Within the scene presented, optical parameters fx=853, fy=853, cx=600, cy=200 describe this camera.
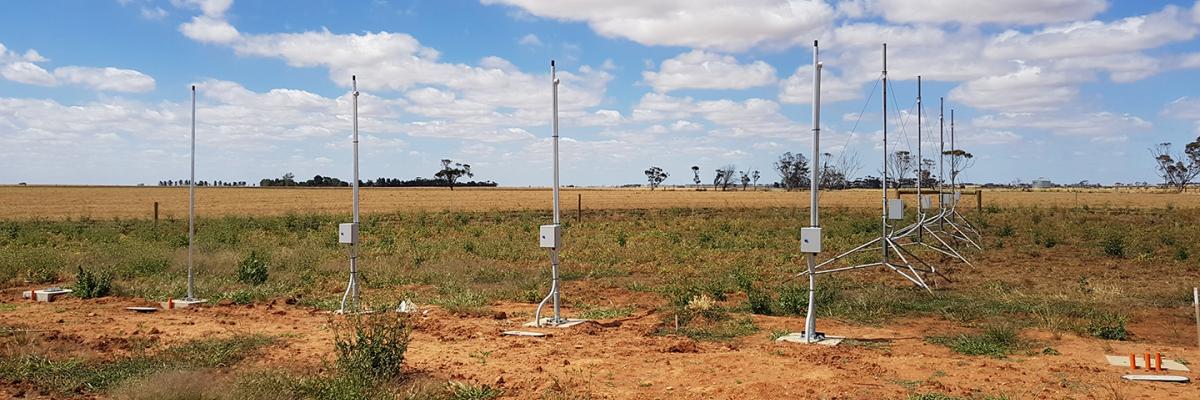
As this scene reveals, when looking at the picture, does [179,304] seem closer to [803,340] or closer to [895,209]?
[803,340]

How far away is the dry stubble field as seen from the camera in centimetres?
735

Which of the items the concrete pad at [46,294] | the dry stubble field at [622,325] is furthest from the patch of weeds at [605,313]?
the concrete pad at [46,294]

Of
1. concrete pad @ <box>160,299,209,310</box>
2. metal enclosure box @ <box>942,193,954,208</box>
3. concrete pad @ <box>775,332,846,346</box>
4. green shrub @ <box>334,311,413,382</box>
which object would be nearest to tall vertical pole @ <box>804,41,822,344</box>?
concrete pad @ <box>775,332,846,346</box>

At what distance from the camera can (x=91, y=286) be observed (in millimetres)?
13898

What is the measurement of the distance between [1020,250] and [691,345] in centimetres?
1450

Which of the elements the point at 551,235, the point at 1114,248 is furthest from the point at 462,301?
the point at 1114,248

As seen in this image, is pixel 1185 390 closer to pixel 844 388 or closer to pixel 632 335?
pixel 844 388

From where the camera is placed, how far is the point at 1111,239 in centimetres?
1975

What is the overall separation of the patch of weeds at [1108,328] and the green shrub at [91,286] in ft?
47.2

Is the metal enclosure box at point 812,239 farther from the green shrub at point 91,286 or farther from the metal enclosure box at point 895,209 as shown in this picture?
the green shrub at point 91,286

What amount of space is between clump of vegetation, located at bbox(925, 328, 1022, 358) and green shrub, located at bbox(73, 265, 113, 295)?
12.6m

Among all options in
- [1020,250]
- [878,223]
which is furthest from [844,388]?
[878,223]

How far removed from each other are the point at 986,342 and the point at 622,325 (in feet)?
13.9

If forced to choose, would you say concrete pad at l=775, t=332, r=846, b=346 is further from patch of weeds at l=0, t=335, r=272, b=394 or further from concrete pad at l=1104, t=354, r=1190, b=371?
patch of weeds at l=0, t=335, r=272, b=394
